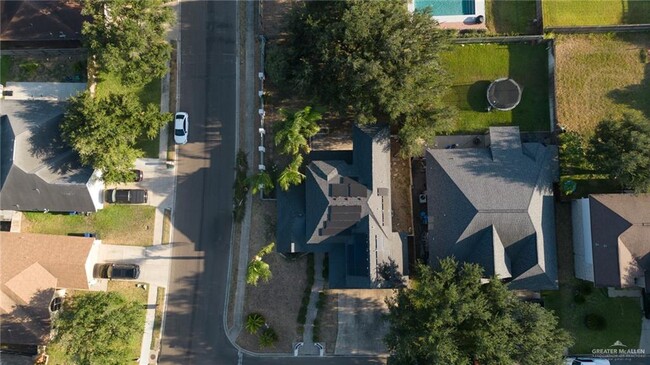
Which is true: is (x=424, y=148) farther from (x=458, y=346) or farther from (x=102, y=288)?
(x=102, y=288)

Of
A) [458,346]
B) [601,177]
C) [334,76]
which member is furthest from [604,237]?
[334,76]

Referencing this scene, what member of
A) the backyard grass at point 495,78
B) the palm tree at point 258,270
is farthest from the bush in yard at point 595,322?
the palm tree at point 258,270

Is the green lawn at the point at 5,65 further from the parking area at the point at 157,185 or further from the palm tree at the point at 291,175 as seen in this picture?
the palm tree at the point at 291,175

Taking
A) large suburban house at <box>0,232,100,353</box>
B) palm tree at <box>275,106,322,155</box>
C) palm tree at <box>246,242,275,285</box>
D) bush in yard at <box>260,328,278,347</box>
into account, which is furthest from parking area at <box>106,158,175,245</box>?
bush in yard at <box>260,328,278,347</box>

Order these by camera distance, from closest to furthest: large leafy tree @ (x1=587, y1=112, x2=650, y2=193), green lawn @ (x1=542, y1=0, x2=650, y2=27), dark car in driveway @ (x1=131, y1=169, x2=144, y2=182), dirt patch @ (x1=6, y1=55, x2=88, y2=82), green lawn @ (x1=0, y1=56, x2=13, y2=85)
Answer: large leafy tree @ (x1=587, y1=112, x2=650, y2=193), green lawn @ (x1=542, y1=0, x2=650, y2=27), dark car in driveway @ (x1=131, y1=169, x2=144, y2=182), dirt patch @ (x1=6, y1=55, x2=88, y2=82), green lawn @ (x1=0, y1=56, x2=13, y2=85)

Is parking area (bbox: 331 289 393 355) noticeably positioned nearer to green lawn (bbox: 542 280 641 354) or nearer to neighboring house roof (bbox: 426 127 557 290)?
neighboring house roof (bbox: 426 127 557 290)

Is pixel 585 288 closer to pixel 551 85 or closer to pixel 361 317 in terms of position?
pixel 551 85
